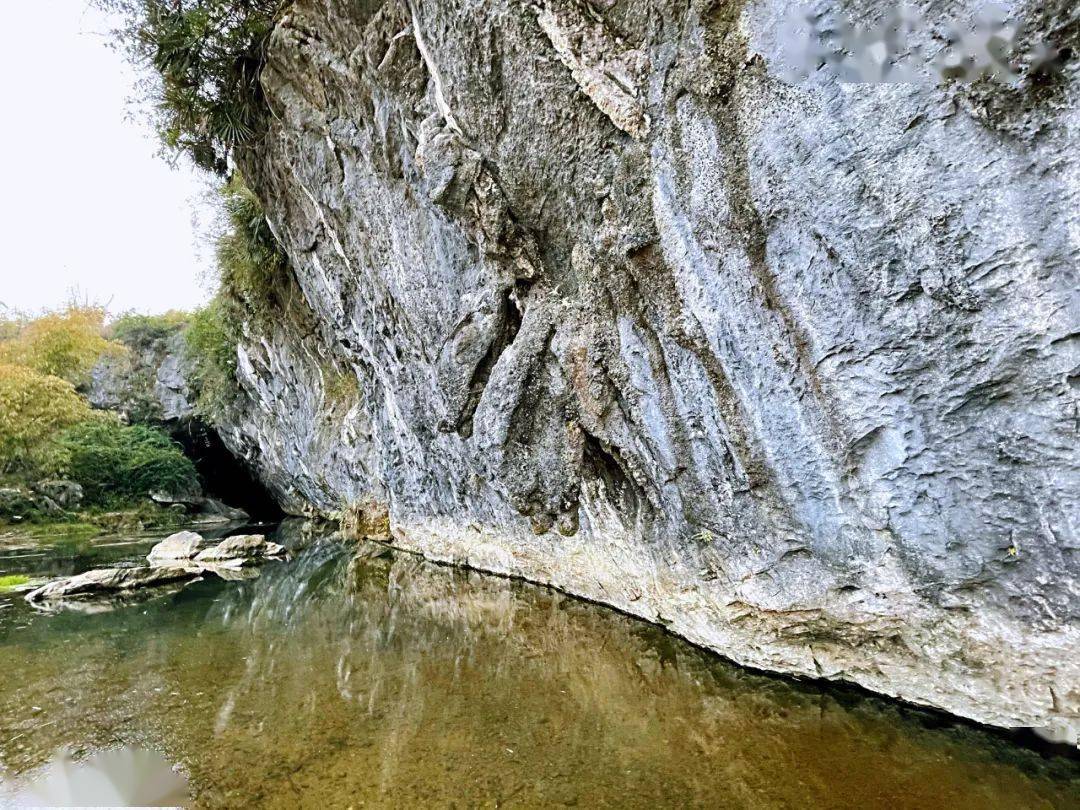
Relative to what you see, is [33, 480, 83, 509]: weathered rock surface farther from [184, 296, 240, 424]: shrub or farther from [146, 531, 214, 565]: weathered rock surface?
[146, 531, 214, 565]: weathered rock surface

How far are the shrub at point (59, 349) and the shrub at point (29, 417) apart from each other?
137 inches

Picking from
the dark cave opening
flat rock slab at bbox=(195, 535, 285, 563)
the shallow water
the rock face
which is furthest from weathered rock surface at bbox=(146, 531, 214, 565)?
the dark cave opening

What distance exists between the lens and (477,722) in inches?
174

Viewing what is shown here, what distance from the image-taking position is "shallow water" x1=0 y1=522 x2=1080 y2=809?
340 cm

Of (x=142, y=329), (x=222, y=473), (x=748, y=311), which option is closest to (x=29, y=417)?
(x=142, y=329)

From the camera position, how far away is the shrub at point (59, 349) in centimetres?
2519

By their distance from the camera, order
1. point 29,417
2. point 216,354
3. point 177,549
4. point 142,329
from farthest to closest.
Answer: point 142,329 → point 216,354 → point 29,417 → point 177,549

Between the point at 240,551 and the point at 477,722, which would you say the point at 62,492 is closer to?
the point at 240,551

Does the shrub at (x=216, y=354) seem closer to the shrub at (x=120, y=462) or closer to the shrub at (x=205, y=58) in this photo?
the shrub at (x=120, y=462)

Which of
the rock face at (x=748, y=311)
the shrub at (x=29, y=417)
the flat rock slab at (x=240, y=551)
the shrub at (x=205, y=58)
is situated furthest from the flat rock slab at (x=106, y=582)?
the shrub at (x=29, y=417)

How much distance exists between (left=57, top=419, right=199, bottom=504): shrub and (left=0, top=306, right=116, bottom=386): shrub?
373cm

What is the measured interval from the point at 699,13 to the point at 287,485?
25755 millimetres

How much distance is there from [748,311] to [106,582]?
38.3 feet

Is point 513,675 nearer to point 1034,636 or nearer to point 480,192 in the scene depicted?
point 1034,636
